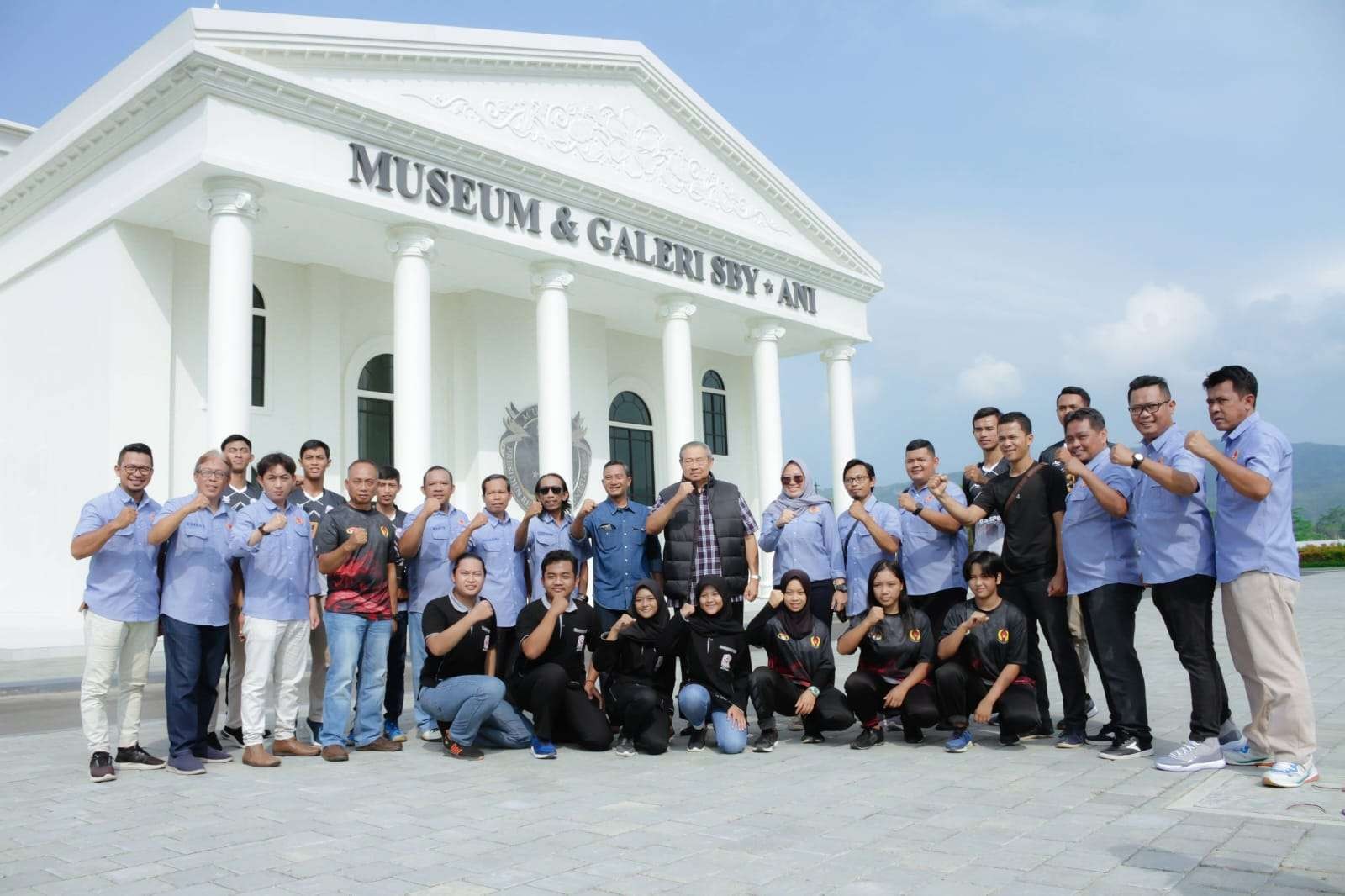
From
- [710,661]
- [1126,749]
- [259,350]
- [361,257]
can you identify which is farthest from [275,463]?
[361,257]

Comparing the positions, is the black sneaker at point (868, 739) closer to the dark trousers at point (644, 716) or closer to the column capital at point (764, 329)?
the dark trousers at point (644, 716)

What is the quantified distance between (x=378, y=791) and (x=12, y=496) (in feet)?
40.3

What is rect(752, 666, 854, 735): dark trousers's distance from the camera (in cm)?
636

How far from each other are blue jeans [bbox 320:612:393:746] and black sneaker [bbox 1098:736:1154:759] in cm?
454

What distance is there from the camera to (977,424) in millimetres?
6859

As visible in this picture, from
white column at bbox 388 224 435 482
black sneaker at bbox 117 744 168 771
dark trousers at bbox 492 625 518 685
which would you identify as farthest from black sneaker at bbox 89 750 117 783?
white column at bbox 388 224 435 482

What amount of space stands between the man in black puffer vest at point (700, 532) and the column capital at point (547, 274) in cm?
981

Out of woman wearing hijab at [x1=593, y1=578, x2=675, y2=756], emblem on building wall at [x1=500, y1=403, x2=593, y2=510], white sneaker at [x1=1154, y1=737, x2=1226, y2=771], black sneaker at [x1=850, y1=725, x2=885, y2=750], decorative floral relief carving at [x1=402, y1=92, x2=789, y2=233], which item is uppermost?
decorative floral relief carving at [x1=402, y1=92, x2=789, y2=233]

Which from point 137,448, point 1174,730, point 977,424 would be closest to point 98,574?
point 137,448

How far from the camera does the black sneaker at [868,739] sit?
20.6 ft

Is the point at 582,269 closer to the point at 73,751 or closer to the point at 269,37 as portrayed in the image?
the point at 269,37

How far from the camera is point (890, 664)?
640cm

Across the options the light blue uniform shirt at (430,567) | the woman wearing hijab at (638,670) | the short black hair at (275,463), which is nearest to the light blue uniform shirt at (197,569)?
the short black hair at (275,463)

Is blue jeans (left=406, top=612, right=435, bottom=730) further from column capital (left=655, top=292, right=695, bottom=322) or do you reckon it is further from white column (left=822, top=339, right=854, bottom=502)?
white column (left=822, top=339, right=854, bottom=502)
